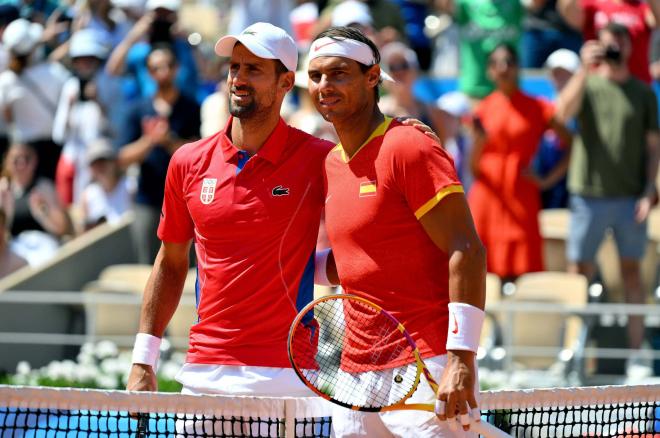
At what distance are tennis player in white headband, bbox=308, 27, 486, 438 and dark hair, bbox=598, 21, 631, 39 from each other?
5321mm

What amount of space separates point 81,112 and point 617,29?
5010 mm

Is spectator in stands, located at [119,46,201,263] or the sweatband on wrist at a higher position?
spectator in stands, located at [119,46,201,263]

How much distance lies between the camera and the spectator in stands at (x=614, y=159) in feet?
32.4

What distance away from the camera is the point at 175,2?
12539 millimetres

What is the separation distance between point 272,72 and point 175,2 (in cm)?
752

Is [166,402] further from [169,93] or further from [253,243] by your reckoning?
[169,93]

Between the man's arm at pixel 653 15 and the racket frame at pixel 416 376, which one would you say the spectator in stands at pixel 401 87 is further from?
the racket frame at pixel 416 376

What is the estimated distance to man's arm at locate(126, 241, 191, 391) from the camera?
5.26 meters

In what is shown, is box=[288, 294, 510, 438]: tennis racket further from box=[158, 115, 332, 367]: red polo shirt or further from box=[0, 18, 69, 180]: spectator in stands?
box=[0, 18, 69, 180]: spectator in stands

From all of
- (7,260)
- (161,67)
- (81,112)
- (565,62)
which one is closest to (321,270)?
(161,67)

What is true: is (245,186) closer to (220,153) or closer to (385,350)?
(220,153)

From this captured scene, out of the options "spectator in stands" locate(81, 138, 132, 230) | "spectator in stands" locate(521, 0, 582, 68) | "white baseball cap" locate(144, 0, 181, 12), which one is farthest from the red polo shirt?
"spectator in stands" locate(521, 0, 582, 68)

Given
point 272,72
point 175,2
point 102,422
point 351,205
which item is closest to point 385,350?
point 351,205

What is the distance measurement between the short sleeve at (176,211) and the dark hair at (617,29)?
17.0 feet
